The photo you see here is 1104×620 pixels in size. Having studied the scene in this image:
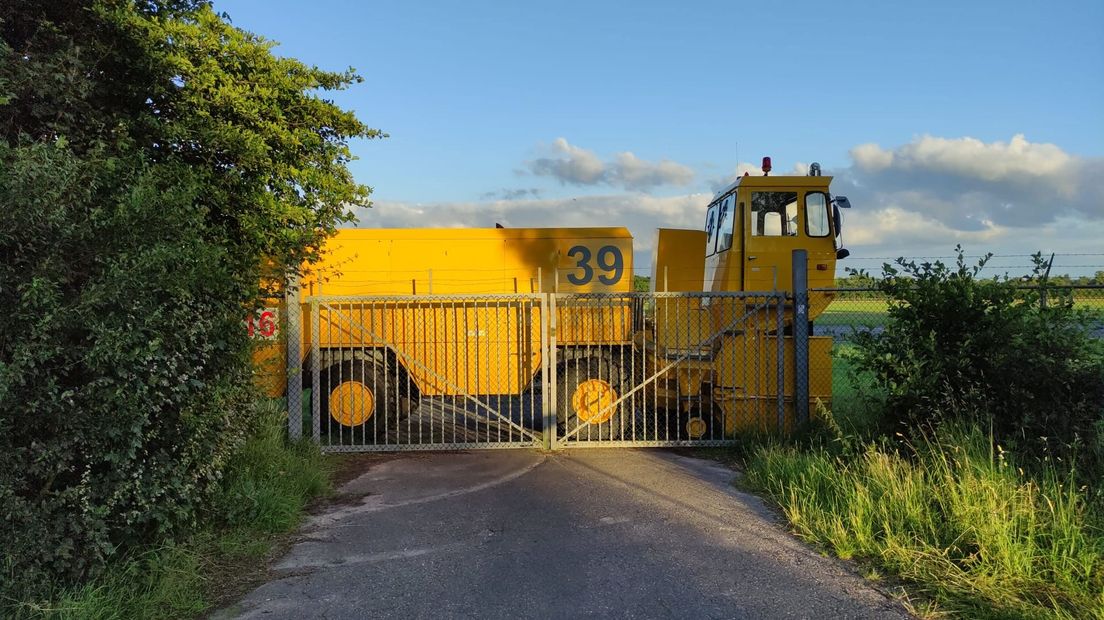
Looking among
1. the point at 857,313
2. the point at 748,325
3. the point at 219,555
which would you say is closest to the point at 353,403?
the point at 219,555

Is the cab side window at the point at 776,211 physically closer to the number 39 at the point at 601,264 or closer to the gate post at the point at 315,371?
the number 39 at the point at 601,264

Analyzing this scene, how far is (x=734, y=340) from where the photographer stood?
345 inches

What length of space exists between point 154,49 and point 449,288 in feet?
16.7

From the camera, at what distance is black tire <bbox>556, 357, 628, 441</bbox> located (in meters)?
9.25

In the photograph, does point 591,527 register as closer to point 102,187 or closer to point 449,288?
point 102,187

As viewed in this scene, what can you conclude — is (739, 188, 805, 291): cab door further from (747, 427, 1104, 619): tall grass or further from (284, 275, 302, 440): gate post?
(284, 275, 302, 440): gate post

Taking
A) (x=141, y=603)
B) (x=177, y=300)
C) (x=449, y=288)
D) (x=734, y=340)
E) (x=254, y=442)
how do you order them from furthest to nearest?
(x=449, y=288) < (x=734, y=340) < (x=254, y=442) < (x=177, y=300) < (x=141, y=603)

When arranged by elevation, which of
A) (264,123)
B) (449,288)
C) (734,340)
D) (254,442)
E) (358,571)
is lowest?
(358,571)

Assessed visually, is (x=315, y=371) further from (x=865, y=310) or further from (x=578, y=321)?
(x=865, y=310)

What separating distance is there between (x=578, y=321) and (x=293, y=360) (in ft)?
11.9

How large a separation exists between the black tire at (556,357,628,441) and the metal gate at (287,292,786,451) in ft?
0.04

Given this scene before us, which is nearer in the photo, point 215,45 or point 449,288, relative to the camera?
point 215,45

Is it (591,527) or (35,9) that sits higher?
(35,9)

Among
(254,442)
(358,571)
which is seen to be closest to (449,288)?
(254,442)
